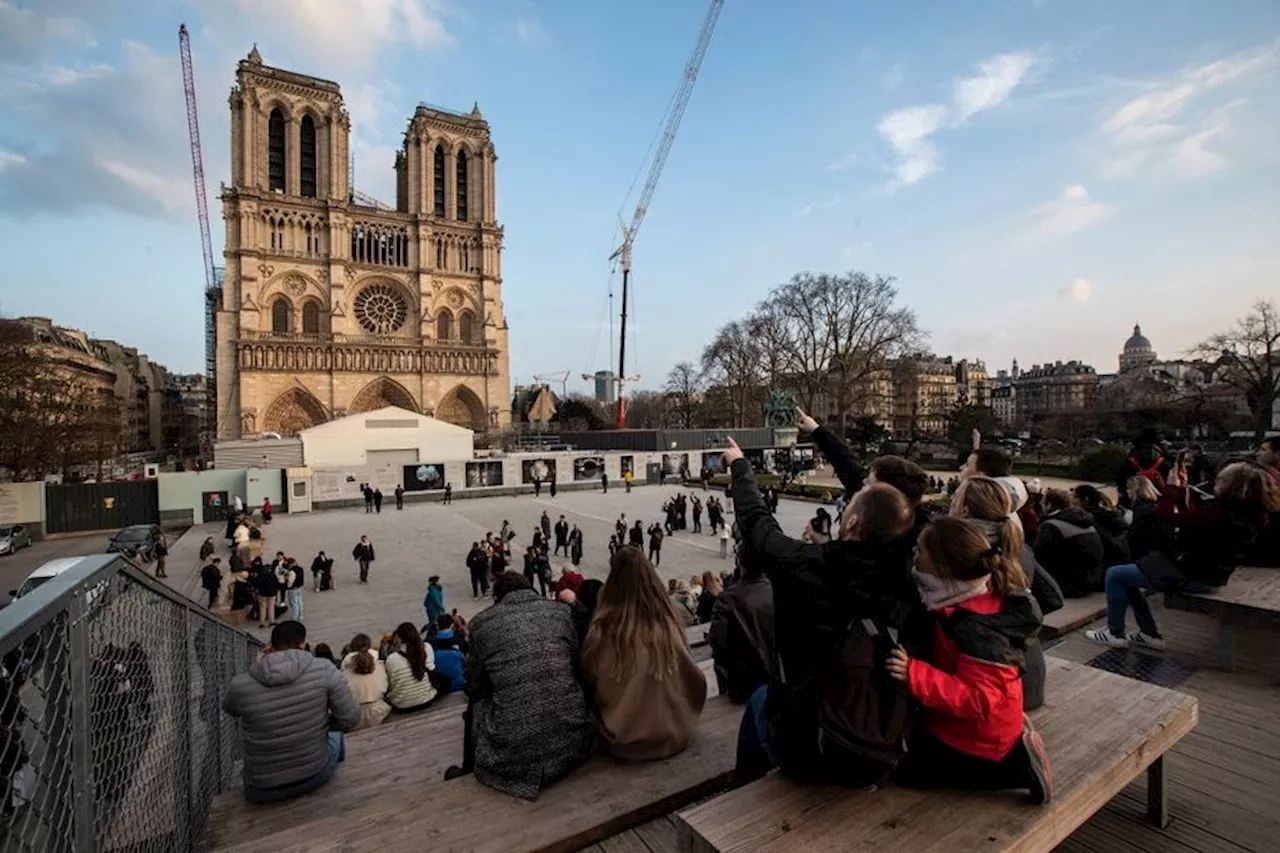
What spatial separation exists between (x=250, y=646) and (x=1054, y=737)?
21.8 feet

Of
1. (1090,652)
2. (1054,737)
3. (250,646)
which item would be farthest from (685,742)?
(250,646)

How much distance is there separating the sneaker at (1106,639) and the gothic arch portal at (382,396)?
4712cm

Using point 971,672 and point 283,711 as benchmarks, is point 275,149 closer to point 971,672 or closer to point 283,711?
point 283,711

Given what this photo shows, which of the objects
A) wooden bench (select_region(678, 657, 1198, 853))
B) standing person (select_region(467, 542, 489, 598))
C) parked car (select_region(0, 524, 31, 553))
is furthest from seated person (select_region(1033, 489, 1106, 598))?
parked car (select_region(0, 524, 31, 553))

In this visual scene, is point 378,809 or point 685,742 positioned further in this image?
point 685,742

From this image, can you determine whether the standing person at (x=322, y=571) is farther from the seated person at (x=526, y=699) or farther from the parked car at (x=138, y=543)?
the seated person at (x=526, y=699)

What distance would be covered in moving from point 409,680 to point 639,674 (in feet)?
13.2

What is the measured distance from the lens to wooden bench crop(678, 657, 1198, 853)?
1.70 meters

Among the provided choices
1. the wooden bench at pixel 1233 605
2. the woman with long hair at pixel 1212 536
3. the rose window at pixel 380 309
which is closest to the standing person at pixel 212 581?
the woman with long hair at pixel 1212 536

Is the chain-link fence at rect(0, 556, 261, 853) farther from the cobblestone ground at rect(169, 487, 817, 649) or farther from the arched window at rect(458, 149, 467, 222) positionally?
the arched window at rect(458, 149, 467, 222)

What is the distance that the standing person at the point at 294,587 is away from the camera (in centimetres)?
1191

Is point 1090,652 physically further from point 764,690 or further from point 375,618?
point 375,618

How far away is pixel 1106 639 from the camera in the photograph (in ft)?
14.3

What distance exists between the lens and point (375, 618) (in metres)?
11.9
